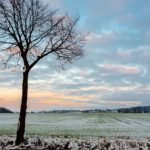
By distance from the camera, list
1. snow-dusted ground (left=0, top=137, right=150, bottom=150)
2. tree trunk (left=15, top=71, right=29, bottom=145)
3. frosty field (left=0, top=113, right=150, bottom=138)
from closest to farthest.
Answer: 1. snow-dusted ground (left=0, top=137, right=150, bottom=150)
2. tree trunk (left=15, top=71, right=29, bottom=145)
3. frosty field (left=0, top=113, right=150, bottom=138)

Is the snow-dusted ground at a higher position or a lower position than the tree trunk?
lower

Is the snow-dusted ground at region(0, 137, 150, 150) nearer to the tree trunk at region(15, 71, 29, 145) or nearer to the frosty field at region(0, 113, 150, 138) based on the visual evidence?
the tree trunk at region(15, 71, 29, 145)

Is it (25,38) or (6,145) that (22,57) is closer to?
(25,38)

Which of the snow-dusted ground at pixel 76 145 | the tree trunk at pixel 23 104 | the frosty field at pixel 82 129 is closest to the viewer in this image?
the snow-dusted ground at pixel 76 145

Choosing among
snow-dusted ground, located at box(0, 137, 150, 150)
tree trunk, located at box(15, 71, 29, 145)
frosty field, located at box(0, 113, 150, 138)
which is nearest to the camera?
snow-dusted ground, located at box(0, 137, 150, 150)

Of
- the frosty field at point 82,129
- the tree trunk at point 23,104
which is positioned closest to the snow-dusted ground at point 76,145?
the tree trunk at point 23,104

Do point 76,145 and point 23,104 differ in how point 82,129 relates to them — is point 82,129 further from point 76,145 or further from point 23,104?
point 76,145

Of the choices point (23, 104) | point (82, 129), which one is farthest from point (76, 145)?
point (82, 129)

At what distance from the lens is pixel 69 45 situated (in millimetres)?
27922

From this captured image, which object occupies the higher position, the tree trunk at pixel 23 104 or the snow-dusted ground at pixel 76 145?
the tree trunk at pixel 23 104

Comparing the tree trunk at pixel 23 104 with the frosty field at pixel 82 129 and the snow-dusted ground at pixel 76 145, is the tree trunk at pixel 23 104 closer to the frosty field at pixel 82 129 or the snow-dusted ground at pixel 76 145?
the snow-dusted ground at pixel 76 145

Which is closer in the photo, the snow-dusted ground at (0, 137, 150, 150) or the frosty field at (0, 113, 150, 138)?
the snow-dusted ground at (0, 137, 150, 150)

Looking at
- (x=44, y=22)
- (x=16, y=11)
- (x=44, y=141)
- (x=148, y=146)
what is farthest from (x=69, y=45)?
(x=148, y=146)

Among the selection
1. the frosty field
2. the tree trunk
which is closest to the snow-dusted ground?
the tree trunk
